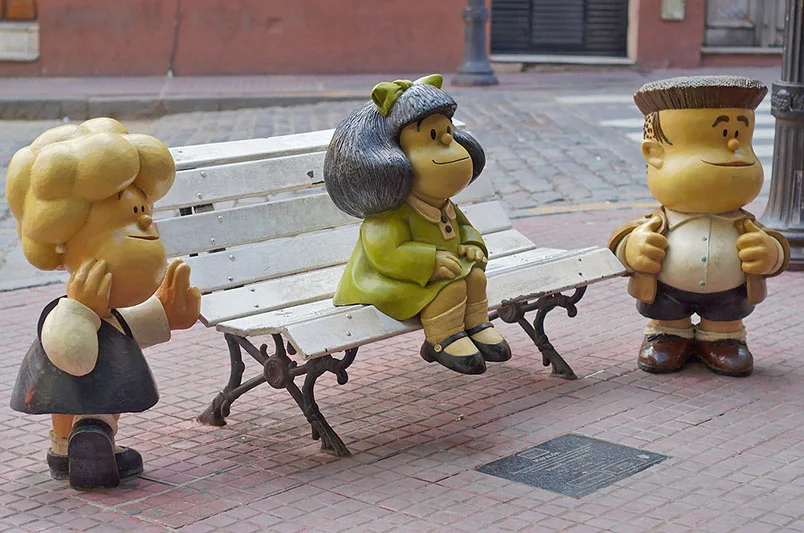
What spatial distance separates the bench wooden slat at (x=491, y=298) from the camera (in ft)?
14.4

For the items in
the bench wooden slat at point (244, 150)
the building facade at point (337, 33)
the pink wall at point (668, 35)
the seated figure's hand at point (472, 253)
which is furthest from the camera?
the pink wall at point (668, 35)

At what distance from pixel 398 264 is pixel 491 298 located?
585 millimetres

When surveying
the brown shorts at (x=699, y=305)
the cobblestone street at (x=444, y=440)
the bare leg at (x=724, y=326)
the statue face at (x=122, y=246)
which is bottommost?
the cobblestone street at (x=444, y=440)

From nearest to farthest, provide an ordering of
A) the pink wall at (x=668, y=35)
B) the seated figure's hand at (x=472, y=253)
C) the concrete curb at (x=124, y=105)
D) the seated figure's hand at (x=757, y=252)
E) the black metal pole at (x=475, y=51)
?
the seated figure's hand at (x=472, y=253) < the seated figure's hand at (x=757, y=252) < the concrete curb at (x=124, y=105) < the black metal pole at (x=475, y=51) < the pink wall at (x=668, y=35)

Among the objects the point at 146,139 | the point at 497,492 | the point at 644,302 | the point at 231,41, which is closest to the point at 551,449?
the point at 497,492

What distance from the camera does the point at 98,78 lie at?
17.6 metres

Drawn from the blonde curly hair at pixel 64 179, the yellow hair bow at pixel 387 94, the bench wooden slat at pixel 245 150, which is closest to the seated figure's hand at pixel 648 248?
the bench wooden slat at pixel 245 150

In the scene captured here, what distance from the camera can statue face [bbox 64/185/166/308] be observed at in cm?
Answer: 410

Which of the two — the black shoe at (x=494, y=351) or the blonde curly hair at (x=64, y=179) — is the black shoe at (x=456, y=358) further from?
the blonde curly hair at (x=64, y=179)

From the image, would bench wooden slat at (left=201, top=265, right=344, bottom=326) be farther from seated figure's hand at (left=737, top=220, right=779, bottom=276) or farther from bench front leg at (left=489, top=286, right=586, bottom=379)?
seated figure's hand at (left=737, top=220, right=779, bottom=276)

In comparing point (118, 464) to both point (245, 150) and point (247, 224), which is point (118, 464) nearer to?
point (247, 224)

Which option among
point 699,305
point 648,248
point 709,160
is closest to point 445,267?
point 648,248

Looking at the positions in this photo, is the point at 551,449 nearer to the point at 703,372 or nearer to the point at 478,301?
the point at 478,301

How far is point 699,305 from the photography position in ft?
18.0
